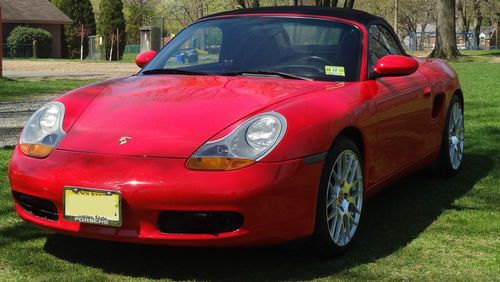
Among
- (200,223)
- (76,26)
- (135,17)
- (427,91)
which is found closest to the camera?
(200,223)

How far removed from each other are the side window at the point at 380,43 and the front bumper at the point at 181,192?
154 cm

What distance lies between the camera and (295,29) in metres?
4.49

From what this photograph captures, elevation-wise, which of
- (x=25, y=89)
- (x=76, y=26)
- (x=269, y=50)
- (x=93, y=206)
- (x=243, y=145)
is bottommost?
(x=93, y=206)

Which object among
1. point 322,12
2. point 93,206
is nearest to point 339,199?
point 93,206

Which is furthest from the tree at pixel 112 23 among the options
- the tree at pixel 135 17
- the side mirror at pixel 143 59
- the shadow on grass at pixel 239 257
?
the shadow on grass at pixel 239 257

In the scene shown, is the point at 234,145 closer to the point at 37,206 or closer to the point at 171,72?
the point at 37,206

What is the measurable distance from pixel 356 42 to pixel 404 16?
8137 centimetres

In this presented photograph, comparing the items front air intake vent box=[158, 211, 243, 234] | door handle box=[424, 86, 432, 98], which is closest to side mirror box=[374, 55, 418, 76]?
door handle box=[424, 86, 432, 98]

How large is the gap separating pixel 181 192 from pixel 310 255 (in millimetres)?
934

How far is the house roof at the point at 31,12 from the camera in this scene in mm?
47219

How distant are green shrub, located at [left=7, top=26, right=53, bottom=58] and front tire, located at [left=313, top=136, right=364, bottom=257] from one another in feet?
139

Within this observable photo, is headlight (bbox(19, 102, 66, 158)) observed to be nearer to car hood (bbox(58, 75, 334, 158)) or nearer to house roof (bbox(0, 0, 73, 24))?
car hood (bbox(58, 75, 334, 158))

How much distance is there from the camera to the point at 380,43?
488 cm

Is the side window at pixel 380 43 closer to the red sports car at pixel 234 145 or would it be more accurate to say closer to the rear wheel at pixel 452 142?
the red sports car at pixel 234 145
